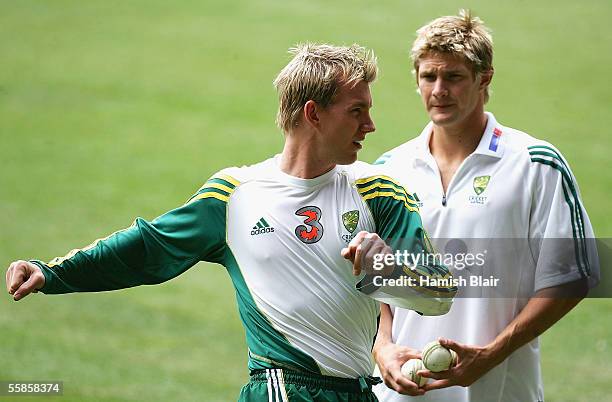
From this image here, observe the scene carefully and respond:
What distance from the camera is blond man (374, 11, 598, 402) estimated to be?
4.89 meters

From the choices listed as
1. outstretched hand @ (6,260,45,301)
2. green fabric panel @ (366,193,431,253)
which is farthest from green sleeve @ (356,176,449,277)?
outstretched hand @ (6,260,45,301)

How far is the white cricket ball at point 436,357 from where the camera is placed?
15.4ft

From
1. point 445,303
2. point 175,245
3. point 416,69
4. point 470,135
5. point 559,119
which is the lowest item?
point 445,303

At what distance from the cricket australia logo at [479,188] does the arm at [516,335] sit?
0.47m

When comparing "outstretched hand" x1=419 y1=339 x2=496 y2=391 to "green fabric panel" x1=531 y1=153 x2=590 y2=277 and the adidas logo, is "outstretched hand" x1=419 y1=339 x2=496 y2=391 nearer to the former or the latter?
"green fabric panel" x1=531 y1=153 x2=590 y2=277

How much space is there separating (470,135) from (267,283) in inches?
51.7

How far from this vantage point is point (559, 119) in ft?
51.9

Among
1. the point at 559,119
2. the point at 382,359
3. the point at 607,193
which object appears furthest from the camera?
the point at 559,119

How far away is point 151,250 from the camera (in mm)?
4426

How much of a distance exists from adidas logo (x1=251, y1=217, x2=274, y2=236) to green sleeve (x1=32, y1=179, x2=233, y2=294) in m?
0.13

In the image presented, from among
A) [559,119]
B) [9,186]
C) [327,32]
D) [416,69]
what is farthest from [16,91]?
[416,69]

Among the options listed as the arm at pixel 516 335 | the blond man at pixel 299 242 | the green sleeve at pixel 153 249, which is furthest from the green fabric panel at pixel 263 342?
the arm at pixel 516 335

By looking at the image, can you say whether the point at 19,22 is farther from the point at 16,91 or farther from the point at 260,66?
the point at 260,66

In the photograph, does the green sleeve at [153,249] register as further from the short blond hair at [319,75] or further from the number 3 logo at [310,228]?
the short blond hair at [319,75]
